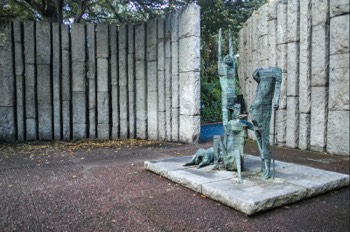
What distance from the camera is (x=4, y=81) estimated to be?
7.50m

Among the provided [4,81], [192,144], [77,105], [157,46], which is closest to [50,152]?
[77,105]

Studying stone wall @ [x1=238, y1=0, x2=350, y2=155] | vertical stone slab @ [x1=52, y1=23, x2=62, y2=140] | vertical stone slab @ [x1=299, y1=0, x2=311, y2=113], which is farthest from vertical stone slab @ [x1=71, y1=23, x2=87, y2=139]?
vertical stone slab @ [x1=299, y1=0, x2=311, y2=113]

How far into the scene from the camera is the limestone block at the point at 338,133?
16.3ft

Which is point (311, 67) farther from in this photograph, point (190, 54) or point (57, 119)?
point (57, 119)

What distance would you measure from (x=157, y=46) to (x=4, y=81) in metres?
3.80

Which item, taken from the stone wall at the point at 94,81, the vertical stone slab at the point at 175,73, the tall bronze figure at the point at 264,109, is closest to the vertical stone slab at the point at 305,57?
the tall bronze figure at the point at 264,109

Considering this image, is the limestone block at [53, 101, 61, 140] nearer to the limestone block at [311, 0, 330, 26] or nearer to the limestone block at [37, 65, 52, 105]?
the limestone block at [37, 65, 52, 105]

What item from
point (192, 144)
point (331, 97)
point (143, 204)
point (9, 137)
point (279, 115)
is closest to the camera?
point (143, 204)

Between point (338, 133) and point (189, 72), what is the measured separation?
10.7 ft

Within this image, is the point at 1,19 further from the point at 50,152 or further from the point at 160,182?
the point at 160,182

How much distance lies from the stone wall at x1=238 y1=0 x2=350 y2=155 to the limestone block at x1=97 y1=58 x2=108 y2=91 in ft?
13.0

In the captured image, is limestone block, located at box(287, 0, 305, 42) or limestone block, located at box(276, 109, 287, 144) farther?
limestone block, located at box(276, 109, 287, 144)

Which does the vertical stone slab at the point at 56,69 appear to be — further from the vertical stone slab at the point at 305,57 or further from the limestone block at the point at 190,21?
the vertical stone slab at the point at 305,57

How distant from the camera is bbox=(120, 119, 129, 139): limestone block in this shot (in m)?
8.10
